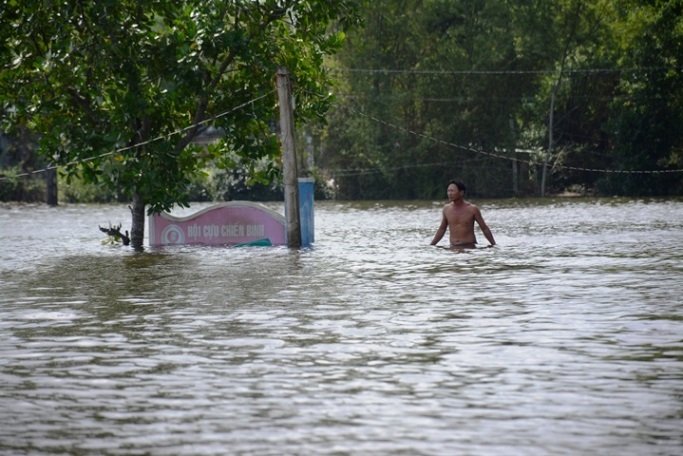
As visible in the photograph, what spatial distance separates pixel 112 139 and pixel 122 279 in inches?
304

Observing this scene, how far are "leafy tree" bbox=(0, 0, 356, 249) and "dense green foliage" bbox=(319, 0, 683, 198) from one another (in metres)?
48.0

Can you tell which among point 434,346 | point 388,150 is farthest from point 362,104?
point 434,346

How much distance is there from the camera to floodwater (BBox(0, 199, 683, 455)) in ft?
27.7

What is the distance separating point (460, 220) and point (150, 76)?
704cm

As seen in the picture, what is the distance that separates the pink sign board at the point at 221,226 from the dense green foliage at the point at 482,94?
47.5 meters

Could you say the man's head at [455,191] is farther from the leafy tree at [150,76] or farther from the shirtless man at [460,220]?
the leafy tree at [150,76]

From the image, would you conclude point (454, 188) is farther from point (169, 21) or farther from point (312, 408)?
point (312, 408)

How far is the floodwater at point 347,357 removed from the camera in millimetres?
8430

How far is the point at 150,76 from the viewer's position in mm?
28609

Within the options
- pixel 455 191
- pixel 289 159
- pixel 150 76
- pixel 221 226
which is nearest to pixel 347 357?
pixel 455 191

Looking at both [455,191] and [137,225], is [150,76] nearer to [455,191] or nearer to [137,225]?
[137,225]

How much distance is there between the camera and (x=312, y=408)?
366 inches

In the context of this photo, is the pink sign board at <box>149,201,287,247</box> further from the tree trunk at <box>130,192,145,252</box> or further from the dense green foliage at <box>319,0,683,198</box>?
the dense green foliage at <box>319,0,683,198</box>

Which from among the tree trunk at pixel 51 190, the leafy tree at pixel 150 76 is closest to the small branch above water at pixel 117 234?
the leafy tree at pixel 150 76
